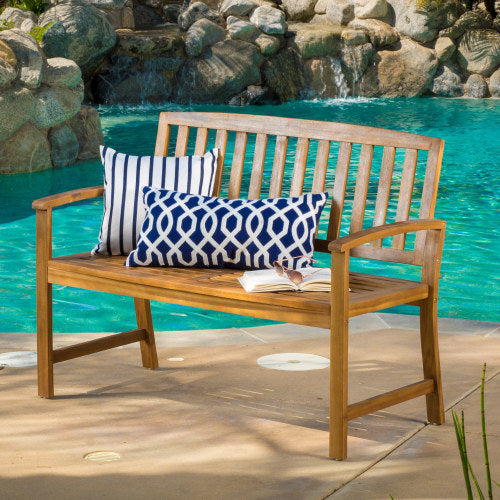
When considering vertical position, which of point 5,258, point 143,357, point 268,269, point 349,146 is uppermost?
point 349,146

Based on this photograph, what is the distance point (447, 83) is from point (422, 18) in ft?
4.50

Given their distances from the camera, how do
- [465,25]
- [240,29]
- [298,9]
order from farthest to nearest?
1. [298,9]
2. [465,25]
3. [240,29]

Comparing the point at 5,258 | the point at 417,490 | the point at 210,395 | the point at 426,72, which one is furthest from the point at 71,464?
the point at 426,72

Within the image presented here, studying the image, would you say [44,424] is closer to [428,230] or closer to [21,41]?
[428,230]

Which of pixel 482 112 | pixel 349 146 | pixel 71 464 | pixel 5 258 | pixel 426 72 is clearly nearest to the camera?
pixel 71 464

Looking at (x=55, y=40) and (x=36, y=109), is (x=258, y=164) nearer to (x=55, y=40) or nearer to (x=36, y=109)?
(x=36, y=109)

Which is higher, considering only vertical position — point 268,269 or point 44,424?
point 268,269

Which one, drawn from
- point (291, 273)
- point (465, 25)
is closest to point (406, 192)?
point (291, 273)

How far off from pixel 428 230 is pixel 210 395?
3.42ft

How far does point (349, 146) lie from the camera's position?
344 cm

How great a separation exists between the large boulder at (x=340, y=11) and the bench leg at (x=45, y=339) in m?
16.1

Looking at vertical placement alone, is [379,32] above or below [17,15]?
above

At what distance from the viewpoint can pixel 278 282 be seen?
2.97 meters

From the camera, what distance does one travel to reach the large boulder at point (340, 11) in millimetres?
18500
